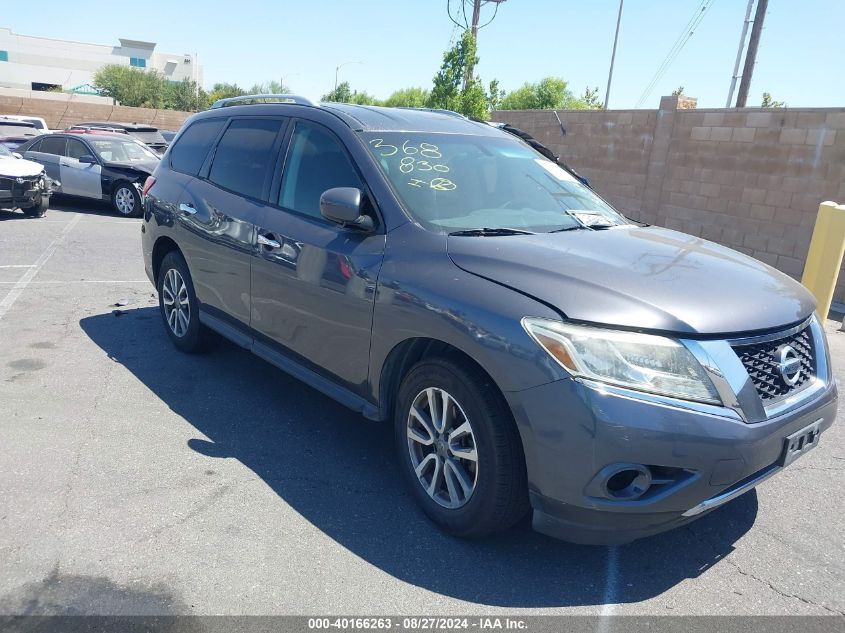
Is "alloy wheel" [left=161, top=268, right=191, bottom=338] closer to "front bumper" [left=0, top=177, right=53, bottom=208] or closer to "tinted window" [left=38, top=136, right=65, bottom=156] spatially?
"front bumper" [left=0, top=177, right=53, bottom=208]

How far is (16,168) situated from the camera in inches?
493

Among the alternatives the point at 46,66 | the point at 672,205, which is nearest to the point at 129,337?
the point at 672,205

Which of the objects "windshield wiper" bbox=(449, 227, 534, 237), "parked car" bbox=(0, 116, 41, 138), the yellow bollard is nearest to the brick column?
the yellow bollard

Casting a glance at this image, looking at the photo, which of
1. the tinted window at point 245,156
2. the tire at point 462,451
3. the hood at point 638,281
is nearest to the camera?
the hood at point 638,281

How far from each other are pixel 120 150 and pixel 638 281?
14.3 m

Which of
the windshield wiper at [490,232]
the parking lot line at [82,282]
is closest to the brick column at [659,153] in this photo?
the parking lot line at [82,282]

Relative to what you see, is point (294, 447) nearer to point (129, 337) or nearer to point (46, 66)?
point (129, 337)

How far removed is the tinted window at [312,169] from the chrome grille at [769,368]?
82.5 inches

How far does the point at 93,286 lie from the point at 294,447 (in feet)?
16.2

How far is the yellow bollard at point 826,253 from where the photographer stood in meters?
7.47

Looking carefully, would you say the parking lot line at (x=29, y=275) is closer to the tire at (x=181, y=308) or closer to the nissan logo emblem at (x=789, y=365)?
the tire at (x=181, y=308)

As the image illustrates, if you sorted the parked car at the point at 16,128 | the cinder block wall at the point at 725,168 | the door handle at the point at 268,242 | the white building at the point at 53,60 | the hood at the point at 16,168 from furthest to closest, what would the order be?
the white building at the point at 53,60, the parked car at the point at 16,128, the hood at the point at 16,168, the cinder block wall at the point at 725,168, the door handle at the point at 268,242

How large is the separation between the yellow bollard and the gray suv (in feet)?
14.8

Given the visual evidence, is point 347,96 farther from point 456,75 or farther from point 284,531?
point 284,531
